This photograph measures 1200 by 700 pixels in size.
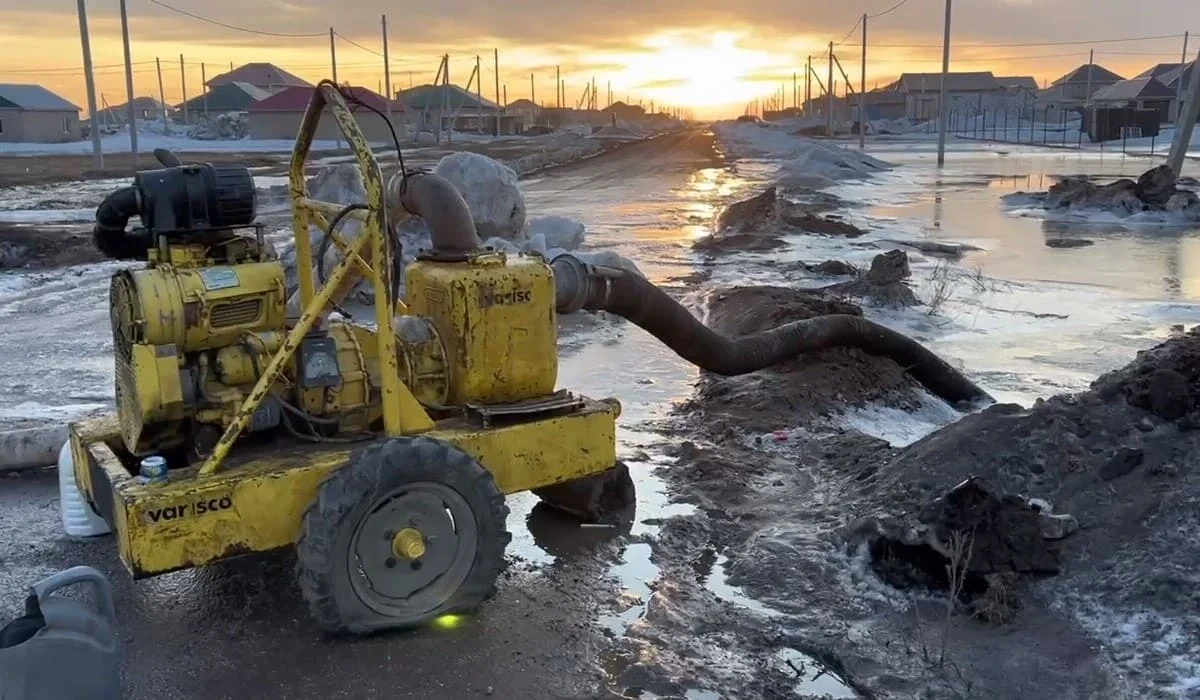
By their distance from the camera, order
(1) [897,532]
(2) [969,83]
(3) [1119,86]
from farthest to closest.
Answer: (2) [969,83], (3) [1119,86], (1) [897,532]

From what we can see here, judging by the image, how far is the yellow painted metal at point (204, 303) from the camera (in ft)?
14.5

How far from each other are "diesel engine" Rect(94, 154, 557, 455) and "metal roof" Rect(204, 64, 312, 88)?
92785 millimetres

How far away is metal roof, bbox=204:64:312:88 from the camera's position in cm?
9306

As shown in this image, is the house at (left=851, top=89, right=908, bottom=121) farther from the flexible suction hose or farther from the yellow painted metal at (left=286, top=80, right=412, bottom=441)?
the yellow painted metal at (left=286, top=80, right=412, bottom=441)

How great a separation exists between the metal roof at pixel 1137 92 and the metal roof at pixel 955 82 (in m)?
26.5

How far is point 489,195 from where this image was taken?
14.2 m

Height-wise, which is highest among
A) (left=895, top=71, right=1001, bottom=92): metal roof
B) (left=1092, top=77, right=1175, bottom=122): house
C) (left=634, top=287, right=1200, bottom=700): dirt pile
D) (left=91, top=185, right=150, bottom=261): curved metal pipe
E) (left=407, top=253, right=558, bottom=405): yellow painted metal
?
(left=895, top=71, right=1001, bottom=92): metal roof

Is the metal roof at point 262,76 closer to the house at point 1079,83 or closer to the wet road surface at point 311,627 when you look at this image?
the house at point 1079,83

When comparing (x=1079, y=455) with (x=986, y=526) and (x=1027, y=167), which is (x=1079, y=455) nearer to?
(x=986, y=526)

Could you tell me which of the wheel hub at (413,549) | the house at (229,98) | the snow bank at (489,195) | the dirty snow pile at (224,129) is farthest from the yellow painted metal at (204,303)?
the house at (229,98)

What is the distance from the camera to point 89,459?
15.8ft

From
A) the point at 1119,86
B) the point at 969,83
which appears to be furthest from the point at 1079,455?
the point at 969,83

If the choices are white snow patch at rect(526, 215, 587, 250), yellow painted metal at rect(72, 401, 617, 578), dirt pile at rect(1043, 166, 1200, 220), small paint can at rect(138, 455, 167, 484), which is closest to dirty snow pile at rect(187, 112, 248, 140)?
dirt pile at rect(1043, 166, 1200, 220)

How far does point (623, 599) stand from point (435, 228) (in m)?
1.90
